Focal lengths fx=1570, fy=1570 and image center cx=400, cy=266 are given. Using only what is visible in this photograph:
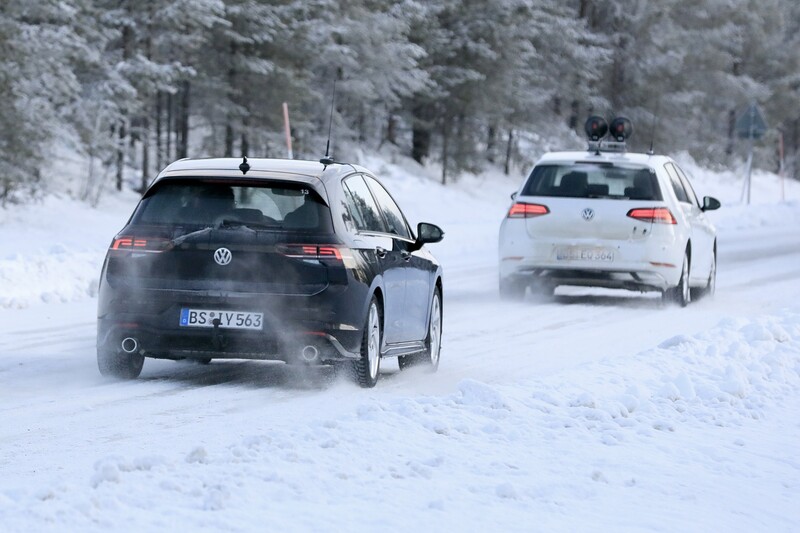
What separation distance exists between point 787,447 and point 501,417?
1431mm

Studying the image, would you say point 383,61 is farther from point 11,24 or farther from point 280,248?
point 280,248

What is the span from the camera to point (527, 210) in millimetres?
16922

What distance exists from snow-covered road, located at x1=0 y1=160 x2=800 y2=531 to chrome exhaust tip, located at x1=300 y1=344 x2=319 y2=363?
0.70 feet

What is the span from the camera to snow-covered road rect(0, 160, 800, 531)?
5.74 meters

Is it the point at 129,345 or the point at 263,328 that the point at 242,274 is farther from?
the point at 129,345

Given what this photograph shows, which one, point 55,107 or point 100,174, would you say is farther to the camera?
point 100,174

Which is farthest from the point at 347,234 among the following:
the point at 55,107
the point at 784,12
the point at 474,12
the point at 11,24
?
the point at 784,12

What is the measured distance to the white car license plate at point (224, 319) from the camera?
9.41 m

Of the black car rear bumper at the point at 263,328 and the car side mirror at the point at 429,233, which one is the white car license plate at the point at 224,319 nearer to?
the black car rear bumper at the point at 263,328

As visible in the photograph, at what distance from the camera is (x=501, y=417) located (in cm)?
790

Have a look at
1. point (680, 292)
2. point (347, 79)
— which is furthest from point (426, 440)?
point (347, 79)

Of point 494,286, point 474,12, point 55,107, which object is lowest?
point 494,286

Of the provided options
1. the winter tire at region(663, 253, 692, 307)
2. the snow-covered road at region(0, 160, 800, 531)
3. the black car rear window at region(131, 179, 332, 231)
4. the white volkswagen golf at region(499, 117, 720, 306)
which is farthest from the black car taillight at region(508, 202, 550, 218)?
the black car rear window at region(131, 179, 332, 231)

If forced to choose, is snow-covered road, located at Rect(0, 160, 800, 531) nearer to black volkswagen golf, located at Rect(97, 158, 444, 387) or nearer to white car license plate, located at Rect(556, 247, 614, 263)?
black volkswagen golf, located at Rect(97, 158, 444, 387)
